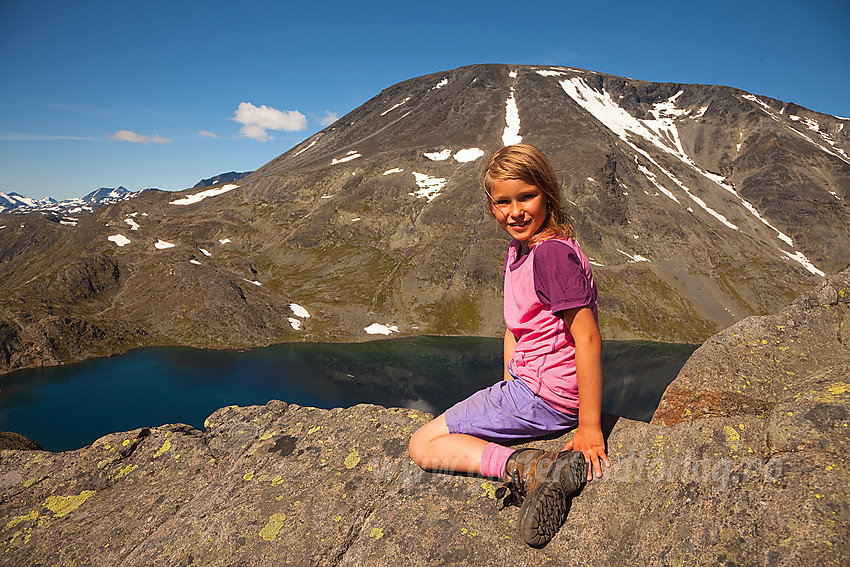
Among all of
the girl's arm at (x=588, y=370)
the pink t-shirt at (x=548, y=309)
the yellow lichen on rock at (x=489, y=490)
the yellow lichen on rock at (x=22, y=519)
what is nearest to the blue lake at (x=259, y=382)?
the yellow lichen on rock at (x=22, y=519)

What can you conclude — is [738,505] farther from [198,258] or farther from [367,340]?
[198,258]

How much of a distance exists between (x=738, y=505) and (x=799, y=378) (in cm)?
312

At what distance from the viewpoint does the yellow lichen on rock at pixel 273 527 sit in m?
6.73

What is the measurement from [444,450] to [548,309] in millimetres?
2723

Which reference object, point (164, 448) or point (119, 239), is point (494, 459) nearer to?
point (164, 448)

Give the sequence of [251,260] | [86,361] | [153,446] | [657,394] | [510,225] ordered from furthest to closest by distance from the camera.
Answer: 1. [251,260]
2. [86,361]
3. [657,394]
4. [153,446]
5. [510,225]

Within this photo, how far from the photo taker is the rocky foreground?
4664mm

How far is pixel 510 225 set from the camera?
6.14 m

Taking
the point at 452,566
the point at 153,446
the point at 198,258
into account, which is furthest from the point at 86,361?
the point at 452,566

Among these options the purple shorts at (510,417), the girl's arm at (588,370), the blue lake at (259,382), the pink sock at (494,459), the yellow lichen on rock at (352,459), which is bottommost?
the blue lake at (259,382)

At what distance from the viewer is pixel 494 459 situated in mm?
6086

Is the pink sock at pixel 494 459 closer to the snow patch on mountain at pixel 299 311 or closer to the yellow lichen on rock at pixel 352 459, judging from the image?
the yellow lichen on rock at pixel 352 459

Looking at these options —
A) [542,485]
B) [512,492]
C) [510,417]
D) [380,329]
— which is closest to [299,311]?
[380,329]

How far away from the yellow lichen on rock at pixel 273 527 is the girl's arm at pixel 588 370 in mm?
4904
